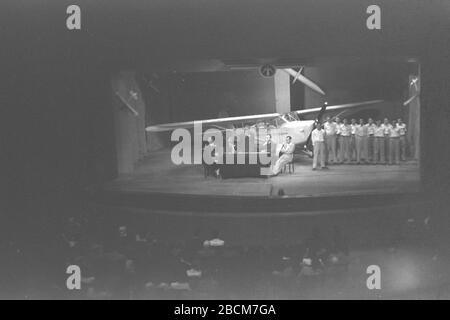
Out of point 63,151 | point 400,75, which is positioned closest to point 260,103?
point 400,75

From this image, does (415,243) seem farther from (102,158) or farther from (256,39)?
(102,158)

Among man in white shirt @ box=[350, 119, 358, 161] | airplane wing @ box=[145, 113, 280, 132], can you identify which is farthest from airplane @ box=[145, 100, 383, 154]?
man in white shirt @ box=[350, 119, 358, 161]

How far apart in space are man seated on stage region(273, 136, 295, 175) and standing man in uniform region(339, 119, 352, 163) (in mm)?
293

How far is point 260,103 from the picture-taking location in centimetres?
383

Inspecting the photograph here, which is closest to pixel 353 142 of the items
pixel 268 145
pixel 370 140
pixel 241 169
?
pixel 370 140

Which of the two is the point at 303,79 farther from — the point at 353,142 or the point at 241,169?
the point at 241,169

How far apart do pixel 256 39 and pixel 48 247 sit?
69.3 inches

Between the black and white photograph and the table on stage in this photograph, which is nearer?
the black and white photograph

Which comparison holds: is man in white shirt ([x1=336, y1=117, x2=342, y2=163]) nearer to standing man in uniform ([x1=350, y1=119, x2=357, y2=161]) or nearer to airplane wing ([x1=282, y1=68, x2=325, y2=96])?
standing man in uniform ([x1=350, y1=119, x2=357, y2=161])

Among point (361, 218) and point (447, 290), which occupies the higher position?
point (361, 218)

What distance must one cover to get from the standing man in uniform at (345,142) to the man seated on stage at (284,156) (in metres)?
0.29

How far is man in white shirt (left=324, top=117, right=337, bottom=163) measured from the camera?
3.82m

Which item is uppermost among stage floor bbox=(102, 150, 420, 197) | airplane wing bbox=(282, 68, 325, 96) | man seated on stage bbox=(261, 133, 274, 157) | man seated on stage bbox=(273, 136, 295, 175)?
airplane wing bbox=(282, 68, 325, 96)
